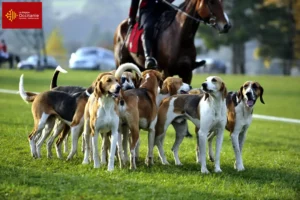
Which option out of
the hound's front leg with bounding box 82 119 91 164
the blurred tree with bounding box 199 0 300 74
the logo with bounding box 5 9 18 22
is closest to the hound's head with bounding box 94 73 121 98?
the hound's front leg with bounding box 82 119 91 164

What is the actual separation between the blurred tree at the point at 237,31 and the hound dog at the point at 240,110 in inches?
2036

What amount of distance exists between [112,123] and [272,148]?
5529mm

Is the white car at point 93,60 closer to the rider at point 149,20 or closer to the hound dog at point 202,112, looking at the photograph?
the rider at point 149,20

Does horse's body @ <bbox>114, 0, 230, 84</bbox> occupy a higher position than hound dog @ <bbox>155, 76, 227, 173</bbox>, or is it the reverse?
horse's body @ <bbox>114, 0, 230, 84</bbox>

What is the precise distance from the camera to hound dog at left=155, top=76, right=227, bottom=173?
11719 mm

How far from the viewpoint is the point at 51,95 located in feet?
41.4

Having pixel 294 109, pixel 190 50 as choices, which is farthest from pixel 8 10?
pixel 294 109

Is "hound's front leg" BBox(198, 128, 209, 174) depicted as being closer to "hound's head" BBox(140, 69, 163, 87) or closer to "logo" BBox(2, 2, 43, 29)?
"hound's head" BBox(140, 69, 163, 87)

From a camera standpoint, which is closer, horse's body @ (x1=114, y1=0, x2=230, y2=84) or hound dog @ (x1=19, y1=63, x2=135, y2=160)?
hound dog @ (x1=19, y1=63, x2=135, y2=160)

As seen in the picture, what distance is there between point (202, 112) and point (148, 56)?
4.58 metres

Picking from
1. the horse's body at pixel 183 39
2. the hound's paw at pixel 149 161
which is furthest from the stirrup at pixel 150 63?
the hound's paw at pixel 149 161

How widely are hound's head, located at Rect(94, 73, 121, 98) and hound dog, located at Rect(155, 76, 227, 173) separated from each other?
1.36m

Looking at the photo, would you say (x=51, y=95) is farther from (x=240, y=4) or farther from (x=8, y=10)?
(x=240, y=4)

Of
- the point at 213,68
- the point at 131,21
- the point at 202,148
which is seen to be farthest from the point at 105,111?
the point at 213,68
